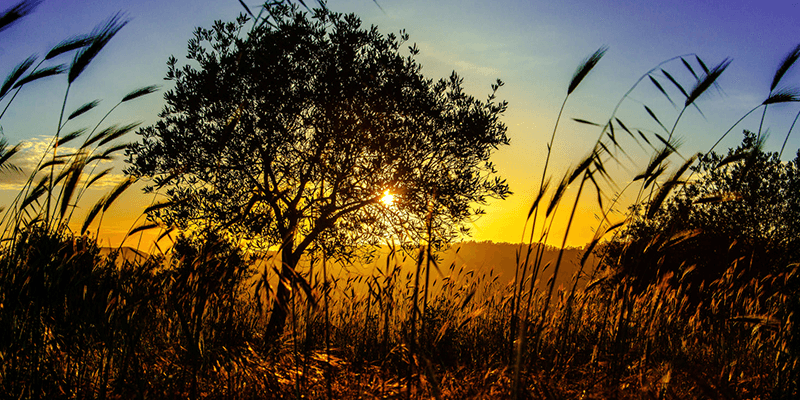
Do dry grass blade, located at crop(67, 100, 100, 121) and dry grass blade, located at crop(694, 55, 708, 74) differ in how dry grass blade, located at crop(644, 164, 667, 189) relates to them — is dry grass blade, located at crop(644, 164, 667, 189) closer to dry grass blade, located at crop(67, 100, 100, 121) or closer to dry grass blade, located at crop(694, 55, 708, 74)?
dry grass blade, located at crop(694, 55, 708, 74)

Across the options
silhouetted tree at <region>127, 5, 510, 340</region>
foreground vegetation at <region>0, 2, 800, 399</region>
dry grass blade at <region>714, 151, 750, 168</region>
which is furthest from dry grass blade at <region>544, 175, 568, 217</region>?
silhouetted tree at <region>127, 5, 510, 340</region>

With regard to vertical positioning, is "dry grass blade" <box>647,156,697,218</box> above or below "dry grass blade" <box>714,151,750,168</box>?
below

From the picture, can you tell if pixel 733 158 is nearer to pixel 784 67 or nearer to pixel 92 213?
pixel 784 67

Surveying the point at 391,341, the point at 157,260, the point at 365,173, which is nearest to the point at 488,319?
the point at 391,341

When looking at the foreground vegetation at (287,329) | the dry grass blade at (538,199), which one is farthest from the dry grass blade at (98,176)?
the dry grass blade at (538,199)

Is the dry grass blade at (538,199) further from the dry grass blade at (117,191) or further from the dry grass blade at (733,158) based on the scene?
the dry grass blade at (117,191)

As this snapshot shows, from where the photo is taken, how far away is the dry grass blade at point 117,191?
3.06m

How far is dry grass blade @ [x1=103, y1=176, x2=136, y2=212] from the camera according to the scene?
306 centimetres

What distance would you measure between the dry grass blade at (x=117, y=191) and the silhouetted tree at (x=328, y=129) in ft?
16.3

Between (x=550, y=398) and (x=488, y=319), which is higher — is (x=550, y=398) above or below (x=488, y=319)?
below

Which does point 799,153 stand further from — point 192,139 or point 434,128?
point 192,139

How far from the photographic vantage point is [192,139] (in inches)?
342

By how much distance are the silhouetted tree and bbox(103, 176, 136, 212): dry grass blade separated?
4.96m

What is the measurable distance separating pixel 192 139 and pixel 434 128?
4.67 meters
